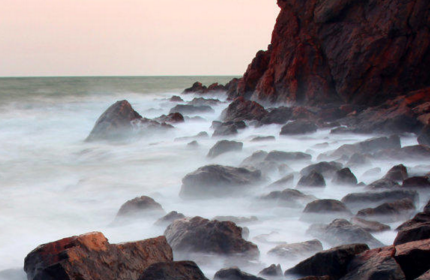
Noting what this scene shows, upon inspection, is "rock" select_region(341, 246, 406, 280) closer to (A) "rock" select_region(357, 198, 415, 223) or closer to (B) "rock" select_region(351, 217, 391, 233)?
(B) "rock" select_region(351, 217, 391, 233)

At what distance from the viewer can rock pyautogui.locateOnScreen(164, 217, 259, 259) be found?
13.5ft

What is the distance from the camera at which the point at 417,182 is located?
19.7 feet

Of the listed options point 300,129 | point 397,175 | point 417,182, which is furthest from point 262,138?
point 417,182

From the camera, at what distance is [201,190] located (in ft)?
20.8

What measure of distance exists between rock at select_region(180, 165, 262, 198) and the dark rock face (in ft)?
29.6

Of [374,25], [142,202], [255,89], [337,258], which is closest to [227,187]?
[142,202]

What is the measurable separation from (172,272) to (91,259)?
0.58m

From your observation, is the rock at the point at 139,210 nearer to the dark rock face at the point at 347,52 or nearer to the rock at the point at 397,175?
the rock at the point at 397,175

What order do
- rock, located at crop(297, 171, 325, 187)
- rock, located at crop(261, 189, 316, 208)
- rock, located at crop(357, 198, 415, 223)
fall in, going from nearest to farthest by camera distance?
rock, located at crop(357, 198, 415, 223)
rock, located at crop(261, 189, 316, 208)
rock, located at crop(297, 171, 325, 187)

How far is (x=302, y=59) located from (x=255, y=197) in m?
11.2

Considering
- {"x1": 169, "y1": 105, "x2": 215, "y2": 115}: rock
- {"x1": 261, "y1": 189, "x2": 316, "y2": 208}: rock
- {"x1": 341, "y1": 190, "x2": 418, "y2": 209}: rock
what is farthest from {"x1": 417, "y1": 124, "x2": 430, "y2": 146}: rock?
{"x1": 169, "y1": 105, "x2": 215, "y2": 115}: rock

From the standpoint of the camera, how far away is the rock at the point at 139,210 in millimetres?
5457

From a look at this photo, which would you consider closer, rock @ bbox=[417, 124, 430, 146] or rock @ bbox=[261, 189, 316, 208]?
rock @ bbox=[261, 189, 316, 208]

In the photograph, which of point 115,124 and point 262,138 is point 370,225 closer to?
point 262,138
